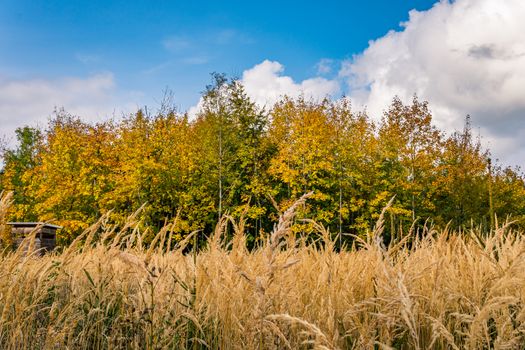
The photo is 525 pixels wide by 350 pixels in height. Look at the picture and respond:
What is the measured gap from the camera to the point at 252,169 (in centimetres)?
3031

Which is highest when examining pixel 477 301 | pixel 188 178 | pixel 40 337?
pixel 188 178

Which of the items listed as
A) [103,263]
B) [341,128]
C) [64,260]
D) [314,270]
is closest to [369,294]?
[314,270]

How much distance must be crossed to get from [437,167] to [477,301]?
Result: 2539 cm

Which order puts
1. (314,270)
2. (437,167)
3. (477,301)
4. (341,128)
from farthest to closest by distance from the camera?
1. (341,128)
2. (437,167)
3. (314,270)
4. (477,301)

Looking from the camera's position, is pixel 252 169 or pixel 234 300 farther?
pixel 252 169

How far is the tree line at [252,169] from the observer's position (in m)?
26.4

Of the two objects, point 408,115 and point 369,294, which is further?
point 408,115

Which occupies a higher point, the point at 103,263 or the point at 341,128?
the point at 341,128

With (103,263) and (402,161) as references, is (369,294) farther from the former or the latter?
(402,161)

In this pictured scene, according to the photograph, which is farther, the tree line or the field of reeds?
the tree line

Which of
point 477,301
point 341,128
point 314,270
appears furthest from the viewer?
point 341,128

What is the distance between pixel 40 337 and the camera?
11.3ft

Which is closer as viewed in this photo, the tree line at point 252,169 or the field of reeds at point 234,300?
the field of reeds at point 234,300

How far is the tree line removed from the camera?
26.4 metres
